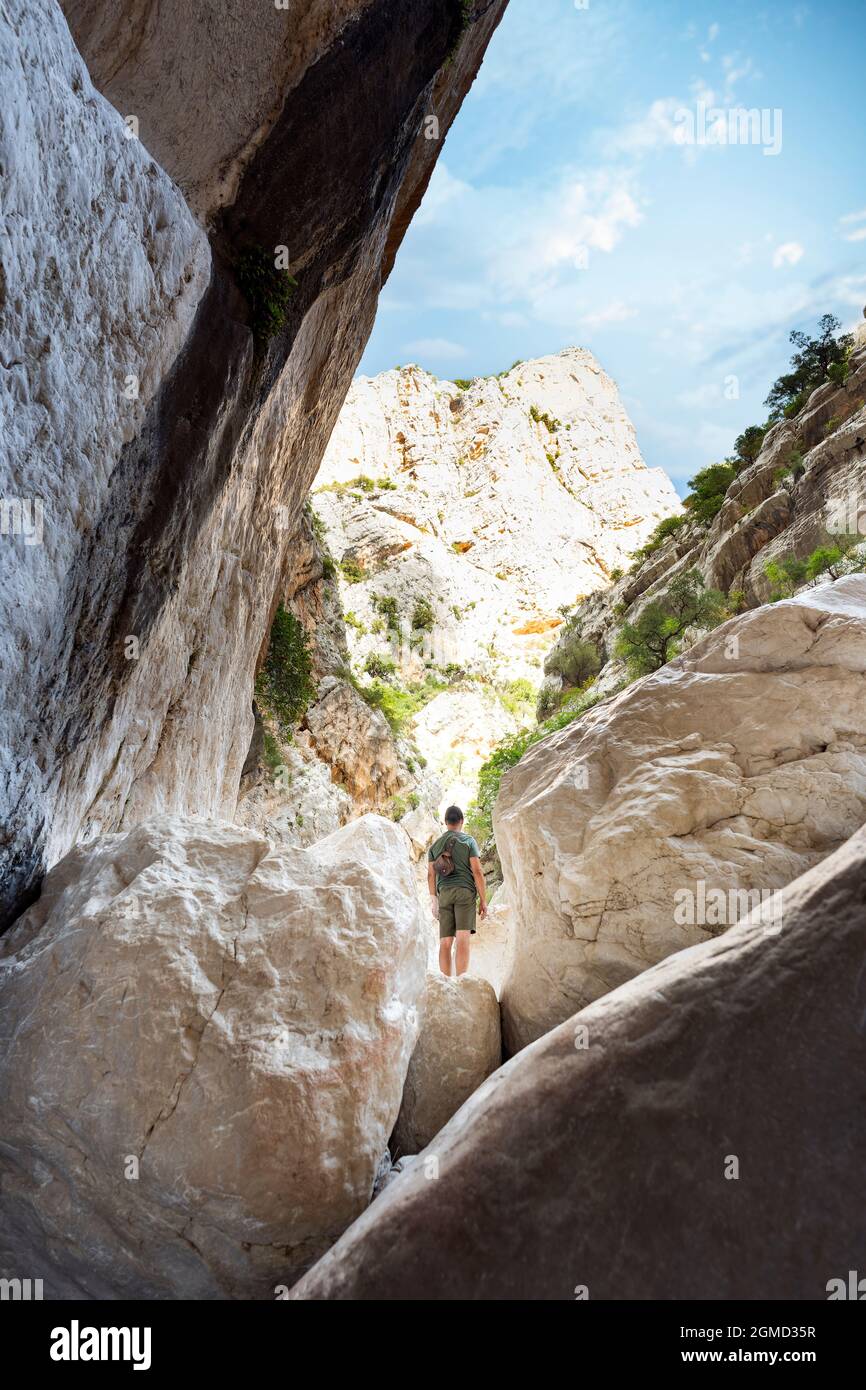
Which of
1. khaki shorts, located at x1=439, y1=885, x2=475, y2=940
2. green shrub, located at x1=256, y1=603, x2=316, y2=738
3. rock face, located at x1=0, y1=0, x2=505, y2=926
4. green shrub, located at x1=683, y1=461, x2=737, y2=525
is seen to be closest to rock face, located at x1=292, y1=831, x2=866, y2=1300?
rock face, located at x1=0, y1=0, x2=505, y2=926

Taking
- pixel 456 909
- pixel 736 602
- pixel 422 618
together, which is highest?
pixel 422 618

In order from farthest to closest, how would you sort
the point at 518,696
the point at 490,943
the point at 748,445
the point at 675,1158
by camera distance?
the point at 518,696
the point at 748,445
the point at 490,943
the point at 675,1158

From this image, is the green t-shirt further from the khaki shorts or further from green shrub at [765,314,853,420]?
green shrub at [765,314,853,420]

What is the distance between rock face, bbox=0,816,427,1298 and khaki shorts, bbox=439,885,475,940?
324 centimetres

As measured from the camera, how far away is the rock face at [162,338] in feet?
13.1

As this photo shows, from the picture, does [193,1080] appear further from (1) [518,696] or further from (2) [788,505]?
(1) [518,696]

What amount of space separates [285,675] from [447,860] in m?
10.3

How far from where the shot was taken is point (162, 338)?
533 centimetres

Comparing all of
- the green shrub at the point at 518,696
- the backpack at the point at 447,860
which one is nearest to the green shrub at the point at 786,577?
the backpack at the point at 447,860

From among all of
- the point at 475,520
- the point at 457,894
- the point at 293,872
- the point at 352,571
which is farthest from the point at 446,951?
the point at 475,520

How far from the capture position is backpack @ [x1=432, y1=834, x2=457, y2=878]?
7.36 meters

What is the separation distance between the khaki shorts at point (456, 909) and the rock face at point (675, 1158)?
4332 mm

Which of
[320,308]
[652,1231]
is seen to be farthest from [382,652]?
[652,1231]
